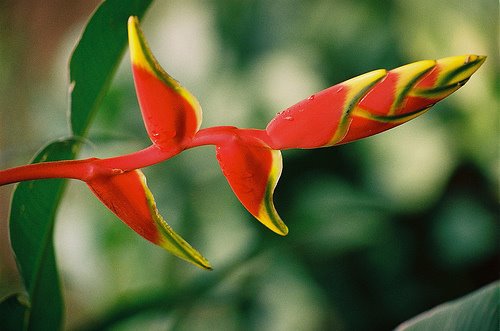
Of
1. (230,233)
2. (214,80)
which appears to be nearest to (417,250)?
Result: (230,233)

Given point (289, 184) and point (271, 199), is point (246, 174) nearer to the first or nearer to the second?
point (271, 199)

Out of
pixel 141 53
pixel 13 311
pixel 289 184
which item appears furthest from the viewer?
pixel 289 184

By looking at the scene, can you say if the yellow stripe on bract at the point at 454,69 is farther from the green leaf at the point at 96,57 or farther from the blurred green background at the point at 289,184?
the blurred green background at the point at 289,184

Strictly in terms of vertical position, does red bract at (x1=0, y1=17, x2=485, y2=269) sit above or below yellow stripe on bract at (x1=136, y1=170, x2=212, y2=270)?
above


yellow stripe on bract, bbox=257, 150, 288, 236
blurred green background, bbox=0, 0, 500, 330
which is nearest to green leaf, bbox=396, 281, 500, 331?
yellow stripe on bract, bbox=257, 150, 288, 236

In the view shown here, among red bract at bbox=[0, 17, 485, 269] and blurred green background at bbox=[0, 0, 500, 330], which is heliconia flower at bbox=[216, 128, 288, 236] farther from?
blurred green background at bbox=[0, 0, 500, 330]

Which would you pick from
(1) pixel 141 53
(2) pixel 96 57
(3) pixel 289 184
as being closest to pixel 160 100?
(1) pixel 141 53
